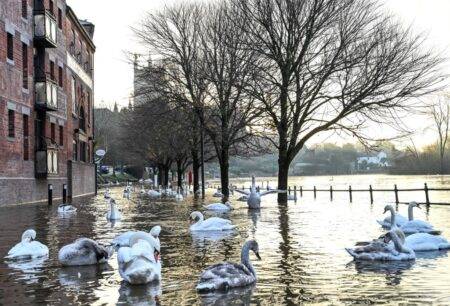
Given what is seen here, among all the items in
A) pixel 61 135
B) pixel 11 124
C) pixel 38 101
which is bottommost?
pixel 11 124

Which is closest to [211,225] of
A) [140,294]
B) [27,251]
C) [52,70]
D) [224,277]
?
[27,251]

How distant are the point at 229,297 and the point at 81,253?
389 centimetres

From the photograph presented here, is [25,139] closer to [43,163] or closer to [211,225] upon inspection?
[43,163]

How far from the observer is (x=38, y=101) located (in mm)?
36406

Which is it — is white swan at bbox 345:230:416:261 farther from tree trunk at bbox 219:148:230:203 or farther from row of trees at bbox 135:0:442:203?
tree trunk at bbox 219:148:230:203

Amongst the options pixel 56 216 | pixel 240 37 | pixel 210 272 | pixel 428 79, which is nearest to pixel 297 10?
pixel 240 37

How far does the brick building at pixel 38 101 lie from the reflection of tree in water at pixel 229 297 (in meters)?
24.5

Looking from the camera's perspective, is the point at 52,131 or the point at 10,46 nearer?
the point at 10,46

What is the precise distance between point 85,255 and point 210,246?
359 centimetres

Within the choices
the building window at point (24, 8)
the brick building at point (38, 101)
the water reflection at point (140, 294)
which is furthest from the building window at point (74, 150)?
the water reflection at point (140, 294)

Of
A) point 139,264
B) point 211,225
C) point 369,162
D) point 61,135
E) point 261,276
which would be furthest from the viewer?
point 369,162

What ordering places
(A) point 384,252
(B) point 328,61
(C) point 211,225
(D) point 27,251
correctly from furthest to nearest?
(B) point 328,61
(C) point 211,225
(D) point 27,251
(A) point 384,252

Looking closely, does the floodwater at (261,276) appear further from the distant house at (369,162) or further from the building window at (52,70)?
the distant house at (369,162)

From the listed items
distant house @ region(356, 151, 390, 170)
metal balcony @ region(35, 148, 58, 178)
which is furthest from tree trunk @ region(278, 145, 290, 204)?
distant house @ region(356, 151, 390, 170)
